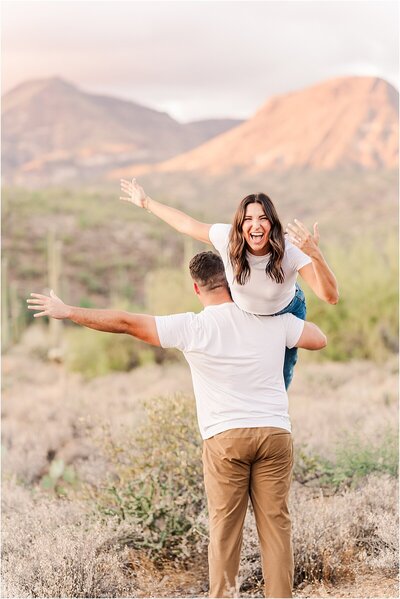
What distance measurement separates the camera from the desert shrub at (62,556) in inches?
206

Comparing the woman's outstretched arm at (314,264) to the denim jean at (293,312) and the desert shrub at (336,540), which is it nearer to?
the denim jean at (293,312)

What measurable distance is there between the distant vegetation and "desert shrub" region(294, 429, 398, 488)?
9.94 meters

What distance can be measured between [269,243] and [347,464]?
129 inches

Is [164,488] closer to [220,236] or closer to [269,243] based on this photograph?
[220,236]

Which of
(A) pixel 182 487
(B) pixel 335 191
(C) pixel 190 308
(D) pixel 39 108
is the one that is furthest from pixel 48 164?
(A) pixel 182 487

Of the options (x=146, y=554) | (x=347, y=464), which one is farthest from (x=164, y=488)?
(x=347, y=464)

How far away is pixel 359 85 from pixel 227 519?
105m

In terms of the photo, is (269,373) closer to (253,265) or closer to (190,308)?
(253,265)

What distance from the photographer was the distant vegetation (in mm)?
18109

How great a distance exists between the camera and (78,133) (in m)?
109

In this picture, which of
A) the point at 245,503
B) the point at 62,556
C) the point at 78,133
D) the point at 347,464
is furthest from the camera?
the point at 78,133

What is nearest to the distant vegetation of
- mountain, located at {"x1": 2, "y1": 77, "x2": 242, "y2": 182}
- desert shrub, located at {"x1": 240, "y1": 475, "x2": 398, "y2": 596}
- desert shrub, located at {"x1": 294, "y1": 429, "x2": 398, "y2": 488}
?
desert shrub, located at {"x1": 294, "y1": 429, "x2": 398, "y2": 488}

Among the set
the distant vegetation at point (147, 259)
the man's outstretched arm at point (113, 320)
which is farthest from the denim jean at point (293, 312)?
the distant vegetation at point (147, 259)

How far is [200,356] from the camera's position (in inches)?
170
